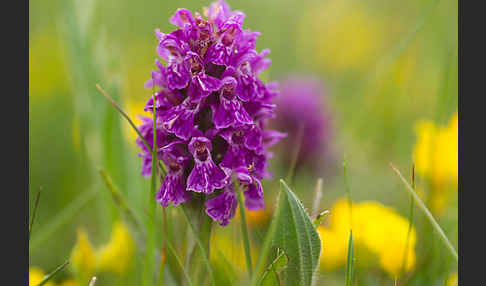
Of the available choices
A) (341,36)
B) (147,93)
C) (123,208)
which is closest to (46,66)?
(147,93)

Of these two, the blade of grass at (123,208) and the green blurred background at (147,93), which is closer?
the blade of grass at (123,208)

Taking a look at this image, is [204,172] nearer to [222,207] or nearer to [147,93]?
[222,207]

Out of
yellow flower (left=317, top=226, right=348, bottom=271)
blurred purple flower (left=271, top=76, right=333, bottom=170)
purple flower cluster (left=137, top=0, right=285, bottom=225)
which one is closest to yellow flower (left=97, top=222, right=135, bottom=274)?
purple flower cluster (left=137, top=0, right=285, bottom=225)

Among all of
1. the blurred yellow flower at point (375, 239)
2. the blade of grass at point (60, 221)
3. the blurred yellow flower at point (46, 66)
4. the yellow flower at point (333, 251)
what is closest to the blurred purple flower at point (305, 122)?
the blurred yellow flower at point (375, 239)

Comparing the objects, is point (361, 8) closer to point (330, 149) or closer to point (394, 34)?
point (394, 34)

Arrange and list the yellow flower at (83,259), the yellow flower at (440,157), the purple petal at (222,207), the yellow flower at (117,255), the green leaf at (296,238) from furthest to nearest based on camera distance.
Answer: the yellow flower at (440,157), the yellow flower at (117,255), the yellow flower at (83,259), the purple petal at (222,207), the green leaf at (296,238)

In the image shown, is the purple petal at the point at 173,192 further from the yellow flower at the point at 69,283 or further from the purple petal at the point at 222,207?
the yellow flower at the point at 69,283

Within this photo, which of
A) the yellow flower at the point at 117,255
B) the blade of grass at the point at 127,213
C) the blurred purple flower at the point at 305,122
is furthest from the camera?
the blurred purple flower at the point at 305,122
